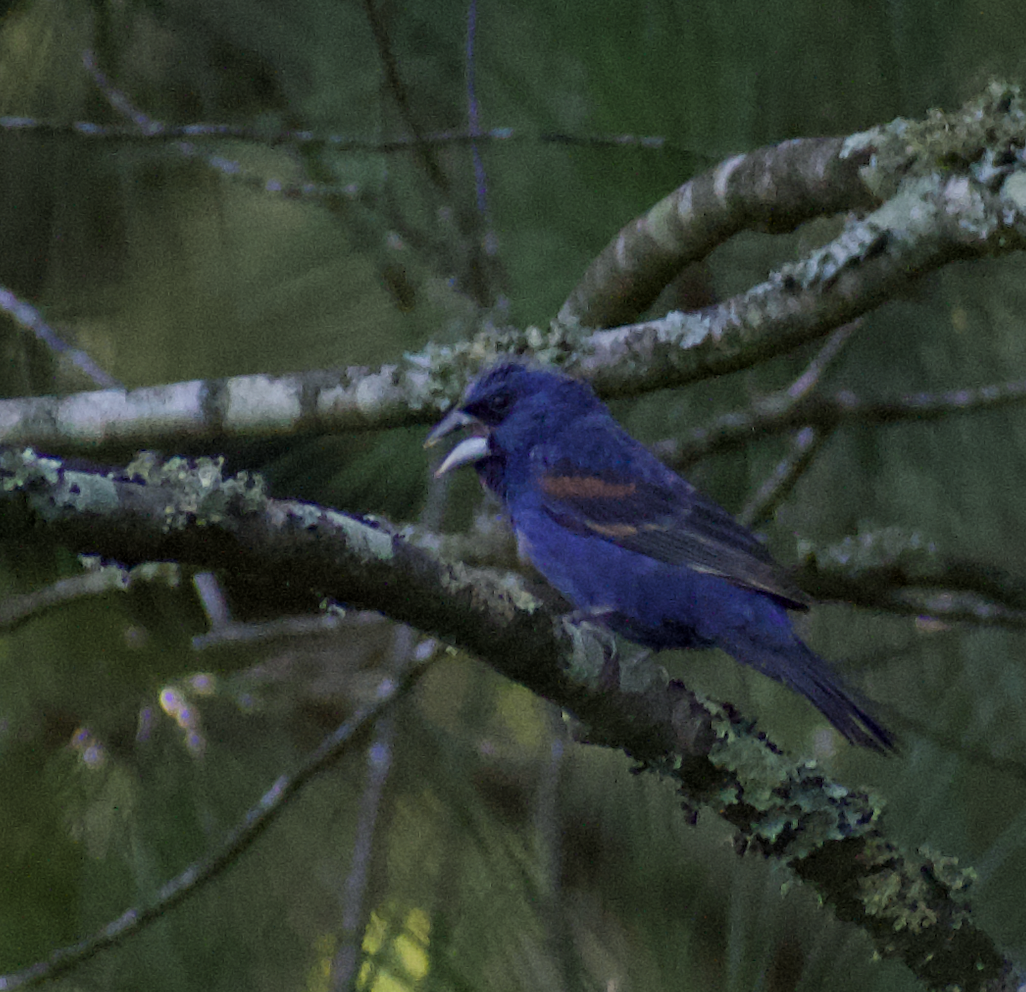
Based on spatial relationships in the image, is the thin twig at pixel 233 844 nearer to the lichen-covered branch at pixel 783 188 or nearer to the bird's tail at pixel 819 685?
the bird's tail at pixel 819 685

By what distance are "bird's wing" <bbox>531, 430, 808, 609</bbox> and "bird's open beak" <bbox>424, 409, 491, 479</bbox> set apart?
106 mm

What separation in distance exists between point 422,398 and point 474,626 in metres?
1.02

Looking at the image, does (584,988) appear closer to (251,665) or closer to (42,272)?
(251,665)

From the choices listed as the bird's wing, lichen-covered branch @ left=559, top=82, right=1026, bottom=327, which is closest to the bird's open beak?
the bird's wing

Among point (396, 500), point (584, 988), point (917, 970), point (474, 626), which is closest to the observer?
point (474, 626)

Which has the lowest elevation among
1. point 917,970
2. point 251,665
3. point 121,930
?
point 917,970

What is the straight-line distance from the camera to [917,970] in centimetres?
171

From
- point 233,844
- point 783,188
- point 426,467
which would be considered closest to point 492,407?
point 426,467

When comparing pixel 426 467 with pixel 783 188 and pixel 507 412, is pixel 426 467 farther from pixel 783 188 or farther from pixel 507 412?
pixel 783 188

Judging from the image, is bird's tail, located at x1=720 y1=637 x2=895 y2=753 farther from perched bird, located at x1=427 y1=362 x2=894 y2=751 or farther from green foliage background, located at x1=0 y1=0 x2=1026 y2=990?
green foliage background, located at x1=0 y1=0 x2=1026 y2=990

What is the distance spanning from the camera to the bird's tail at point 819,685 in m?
1.59

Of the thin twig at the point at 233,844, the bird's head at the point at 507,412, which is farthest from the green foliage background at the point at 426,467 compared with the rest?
the bird's head at the point at 507,412

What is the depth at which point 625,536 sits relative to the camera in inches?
70.6

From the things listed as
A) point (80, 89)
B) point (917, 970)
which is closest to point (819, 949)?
point (917, 970)
